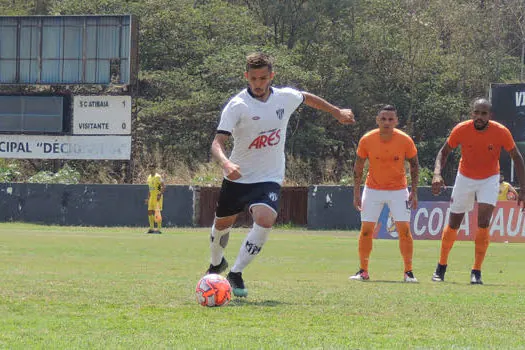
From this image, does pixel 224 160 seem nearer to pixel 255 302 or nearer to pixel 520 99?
pixel 255 302

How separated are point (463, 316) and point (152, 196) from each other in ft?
72.8

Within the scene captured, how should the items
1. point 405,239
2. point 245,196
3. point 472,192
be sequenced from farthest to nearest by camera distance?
1. point 405,239
2. point 472,192
3. point 245,196

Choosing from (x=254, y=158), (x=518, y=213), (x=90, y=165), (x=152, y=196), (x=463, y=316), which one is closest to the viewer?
(x=463, y=316)

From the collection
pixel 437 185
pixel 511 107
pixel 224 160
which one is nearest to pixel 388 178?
pixel 437 185

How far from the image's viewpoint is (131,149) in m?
37.4

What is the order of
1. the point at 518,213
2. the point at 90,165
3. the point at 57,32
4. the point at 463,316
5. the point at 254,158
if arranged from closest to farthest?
the point at 463,316, the point at 254,158, the point at 518,213, the point at 57,32, the point at 90,165

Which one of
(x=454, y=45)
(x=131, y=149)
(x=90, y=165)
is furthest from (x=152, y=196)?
(x=454, y=45)

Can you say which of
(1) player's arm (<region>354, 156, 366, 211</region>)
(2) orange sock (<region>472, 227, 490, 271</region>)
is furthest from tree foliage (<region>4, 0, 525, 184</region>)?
(2) orange sock (<region>472, 227, 490, 271</region>)

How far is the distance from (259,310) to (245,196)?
1.52 m

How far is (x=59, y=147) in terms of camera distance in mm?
37906

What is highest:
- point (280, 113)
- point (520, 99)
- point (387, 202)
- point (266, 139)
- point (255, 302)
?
point (520, 99)

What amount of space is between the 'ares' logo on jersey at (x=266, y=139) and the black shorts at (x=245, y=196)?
33 cm

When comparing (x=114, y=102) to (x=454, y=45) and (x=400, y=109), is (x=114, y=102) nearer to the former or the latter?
(x=400, y=109)

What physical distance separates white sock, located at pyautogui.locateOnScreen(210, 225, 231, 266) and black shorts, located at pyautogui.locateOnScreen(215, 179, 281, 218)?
0.24 meters
